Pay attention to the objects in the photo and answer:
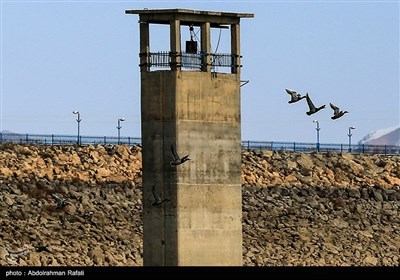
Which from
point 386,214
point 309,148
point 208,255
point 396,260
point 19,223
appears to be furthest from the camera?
point 309,148

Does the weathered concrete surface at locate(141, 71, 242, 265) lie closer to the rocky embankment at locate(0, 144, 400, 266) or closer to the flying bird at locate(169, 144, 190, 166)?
the flying bird at locate(169, 144, 190, 166)

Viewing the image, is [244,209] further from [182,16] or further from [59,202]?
[182,16]

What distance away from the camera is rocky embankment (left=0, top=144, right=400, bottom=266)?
256 feet

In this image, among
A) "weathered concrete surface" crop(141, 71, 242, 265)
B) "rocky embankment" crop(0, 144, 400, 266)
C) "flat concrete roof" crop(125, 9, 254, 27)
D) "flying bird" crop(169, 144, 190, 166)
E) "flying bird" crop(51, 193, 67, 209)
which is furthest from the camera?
"flying bird" crop(51, 193, 67, 209)

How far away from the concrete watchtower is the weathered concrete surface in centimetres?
3

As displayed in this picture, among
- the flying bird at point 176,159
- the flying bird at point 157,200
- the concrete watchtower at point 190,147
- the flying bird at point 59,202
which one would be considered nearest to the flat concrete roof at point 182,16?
the concrete watchtower at point 190,147

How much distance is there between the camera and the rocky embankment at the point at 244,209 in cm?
7794

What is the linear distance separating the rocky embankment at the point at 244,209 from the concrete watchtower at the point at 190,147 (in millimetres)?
12993

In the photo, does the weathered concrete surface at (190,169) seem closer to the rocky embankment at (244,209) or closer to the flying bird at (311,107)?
the flying bird at (311,107)

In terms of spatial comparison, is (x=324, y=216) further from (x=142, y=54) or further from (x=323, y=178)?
(x=142, y=54)

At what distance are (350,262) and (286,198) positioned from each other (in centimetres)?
667

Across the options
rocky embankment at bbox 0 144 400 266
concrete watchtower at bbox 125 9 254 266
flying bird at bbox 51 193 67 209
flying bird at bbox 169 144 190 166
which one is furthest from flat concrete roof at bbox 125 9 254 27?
flying bird at bbox 51 193 67 209

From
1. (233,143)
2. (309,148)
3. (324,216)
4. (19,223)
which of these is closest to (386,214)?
(324,216)

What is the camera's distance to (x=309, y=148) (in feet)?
328
